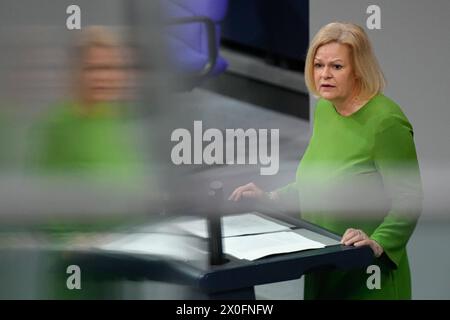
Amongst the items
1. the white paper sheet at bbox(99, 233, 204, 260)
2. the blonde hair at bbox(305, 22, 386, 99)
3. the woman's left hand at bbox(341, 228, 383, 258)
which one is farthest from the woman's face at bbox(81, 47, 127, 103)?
the woman's left hand at bbox(341, 228, 383, 258)

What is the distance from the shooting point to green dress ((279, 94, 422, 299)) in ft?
8.63

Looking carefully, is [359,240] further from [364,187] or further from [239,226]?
[239,226]

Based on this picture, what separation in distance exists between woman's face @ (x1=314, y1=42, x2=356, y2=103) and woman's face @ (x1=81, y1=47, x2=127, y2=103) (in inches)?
23.8

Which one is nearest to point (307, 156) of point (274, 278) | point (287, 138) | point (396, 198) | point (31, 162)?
point (287, 138)

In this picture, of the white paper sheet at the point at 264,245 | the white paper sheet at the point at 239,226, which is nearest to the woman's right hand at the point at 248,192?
the white paper sheet at the point at 239,226

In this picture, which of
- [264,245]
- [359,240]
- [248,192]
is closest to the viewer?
[264,245]

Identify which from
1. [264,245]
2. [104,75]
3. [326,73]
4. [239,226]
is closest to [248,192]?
[239,226]

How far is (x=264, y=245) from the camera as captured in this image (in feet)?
8.02

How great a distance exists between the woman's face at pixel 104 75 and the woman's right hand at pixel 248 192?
0.47 meters

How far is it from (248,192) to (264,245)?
0.95 feet

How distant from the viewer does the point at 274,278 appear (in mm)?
2385

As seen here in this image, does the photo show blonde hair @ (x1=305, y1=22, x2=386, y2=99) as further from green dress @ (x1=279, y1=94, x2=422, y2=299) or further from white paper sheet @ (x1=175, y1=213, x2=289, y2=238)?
white paper sheet @ (x1=175, y1=213, x2=289, y2=238)

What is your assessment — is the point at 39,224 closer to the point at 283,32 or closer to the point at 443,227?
the point at 283,32
